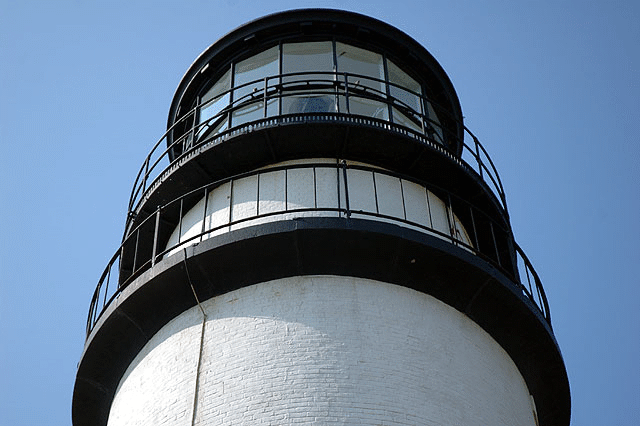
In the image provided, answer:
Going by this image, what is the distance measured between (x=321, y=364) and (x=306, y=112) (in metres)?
4.97

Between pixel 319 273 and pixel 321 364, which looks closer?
pixel 321 364

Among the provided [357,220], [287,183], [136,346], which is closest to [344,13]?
[287,183]

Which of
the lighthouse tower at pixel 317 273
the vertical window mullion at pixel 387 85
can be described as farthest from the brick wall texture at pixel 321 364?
the vertical window mullion at pixel 387 85

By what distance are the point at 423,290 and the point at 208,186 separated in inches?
145

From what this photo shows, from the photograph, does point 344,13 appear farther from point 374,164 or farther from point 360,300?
point 360,300

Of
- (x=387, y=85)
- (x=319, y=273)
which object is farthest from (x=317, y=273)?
(x=387, y=85)

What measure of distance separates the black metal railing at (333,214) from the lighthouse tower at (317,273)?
0.13 ft

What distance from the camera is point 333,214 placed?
14.9 m

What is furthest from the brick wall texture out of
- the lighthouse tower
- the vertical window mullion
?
the vertical window mullion

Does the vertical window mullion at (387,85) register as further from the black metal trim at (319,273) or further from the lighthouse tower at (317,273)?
the black metal trim at (319,273)

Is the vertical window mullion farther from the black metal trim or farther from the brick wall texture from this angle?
the brick wall texture

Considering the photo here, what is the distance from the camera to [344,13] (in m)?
18.0

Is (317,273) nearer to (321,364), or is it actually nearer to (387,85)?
(321,364)

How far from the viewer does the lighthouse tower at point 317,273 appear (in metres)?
13.0
